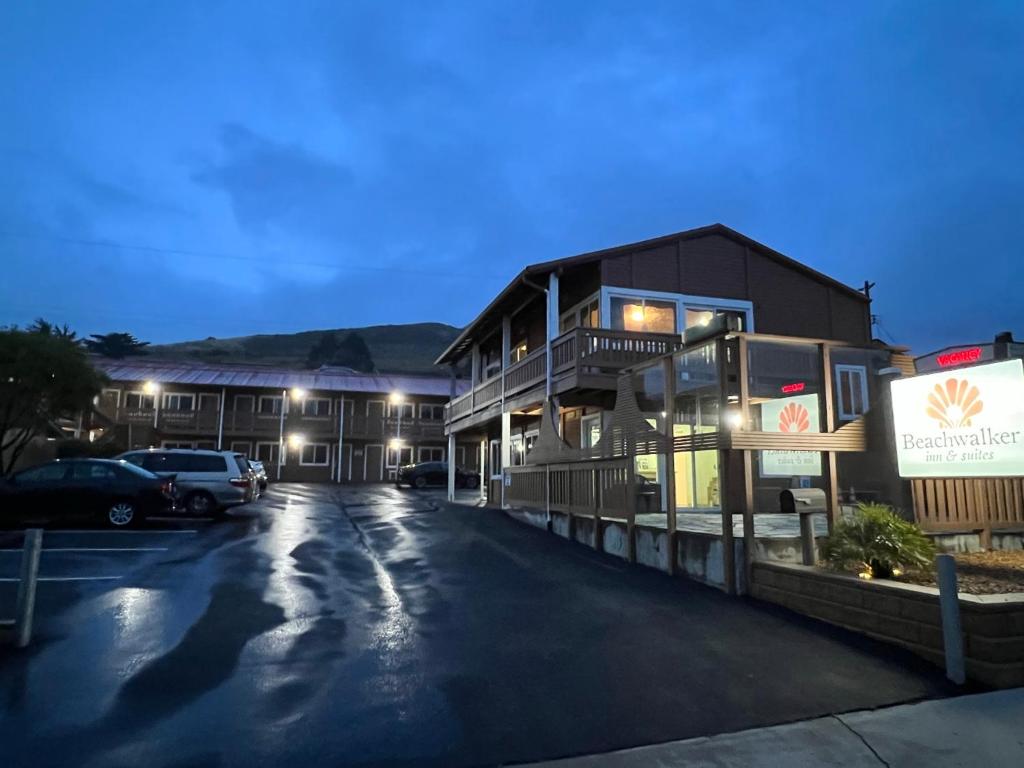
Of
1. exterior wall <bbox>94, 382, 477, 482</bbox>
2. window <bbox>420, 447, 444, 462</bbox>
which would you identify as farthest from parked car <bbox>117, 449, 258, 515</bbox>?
window <bbox>420, 447, 444, 462</bbox>

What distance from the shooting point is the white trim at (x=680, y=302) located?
1564cm

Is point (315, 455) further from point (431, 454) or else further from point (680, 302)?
point (680, 302)

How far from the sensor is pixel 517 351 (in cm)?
2173

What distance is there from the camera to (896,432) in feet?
25.1

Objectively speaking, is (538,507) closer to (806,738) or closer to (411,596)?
(411,596)

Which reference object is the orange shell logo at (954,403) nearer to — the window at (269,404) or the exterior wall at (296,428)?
the exterior wall at (296,428)

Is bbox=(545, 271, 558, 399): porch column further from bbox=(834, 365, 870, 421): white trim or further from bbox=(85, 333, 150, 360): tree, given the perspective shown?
bbox=(85, 333, 150, 360): tree

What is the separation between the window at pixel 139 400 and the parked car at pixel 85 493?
29236mm

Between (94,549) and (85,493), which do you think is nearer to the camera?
(94,549)

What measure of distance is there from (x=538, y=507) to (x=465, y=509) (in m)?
4.72

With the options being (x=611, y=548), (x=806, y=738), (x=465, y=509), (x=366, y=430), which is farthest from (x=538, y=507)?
(x=366, y=430)

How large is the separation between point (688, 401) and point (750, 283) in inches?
350

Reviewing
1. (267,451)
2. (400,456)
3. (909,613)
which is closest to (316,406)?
(267,451)

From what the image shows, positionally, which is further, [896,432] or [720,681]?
[896,432]
